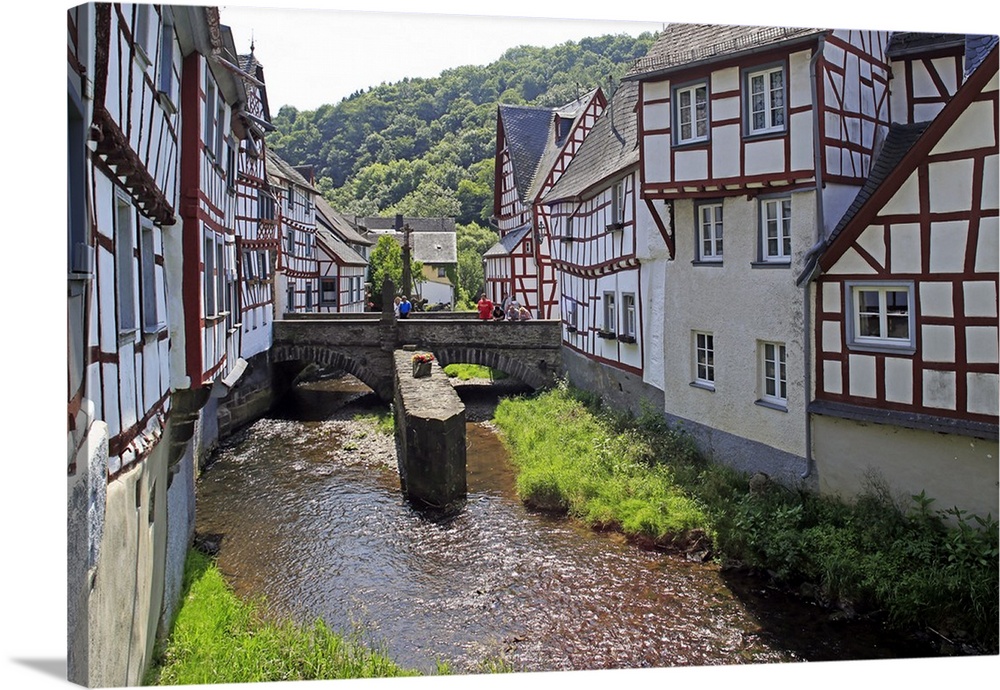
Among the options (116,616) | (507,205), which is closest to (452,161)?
(507,205)

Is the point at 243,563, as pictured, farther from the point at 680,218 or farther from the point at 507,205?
the point at 507,205

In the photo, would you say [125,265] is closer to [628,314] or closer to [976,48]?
[976,48]

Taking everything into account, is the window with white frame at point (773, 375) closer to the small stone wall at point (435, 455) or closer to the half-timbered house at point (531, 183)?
the small stone wall at point (435, 455)

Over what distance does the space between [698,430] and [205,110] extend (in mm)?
6976

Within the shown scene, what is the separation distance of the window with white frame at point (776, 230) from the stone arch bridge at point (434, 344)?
9.10 m

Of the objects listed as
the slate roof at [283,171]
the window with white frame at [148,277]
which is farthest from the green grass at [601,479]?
the slate roof at [283,171]

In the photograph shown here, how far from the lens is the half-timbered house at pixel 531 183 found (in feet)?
68.0

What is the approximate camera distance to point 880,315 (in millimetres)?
8000

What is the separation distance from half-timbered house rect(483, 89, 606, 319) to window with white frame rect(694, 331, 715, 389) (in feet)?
30.5

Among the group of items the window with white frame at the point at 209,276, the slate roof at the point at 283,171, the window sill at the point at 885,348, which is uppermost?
the slate roof at the point at 283,171

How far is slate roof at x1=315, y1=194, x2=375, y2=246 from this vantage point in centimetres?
2589

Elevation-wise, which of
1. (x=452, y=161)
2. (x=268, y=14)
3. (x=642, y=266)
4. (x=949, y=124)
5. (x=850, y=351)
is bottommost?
(x=850, y=351)

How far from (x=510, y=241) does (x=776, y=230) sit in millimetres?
14816

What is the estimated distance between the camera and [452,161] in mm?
20312
